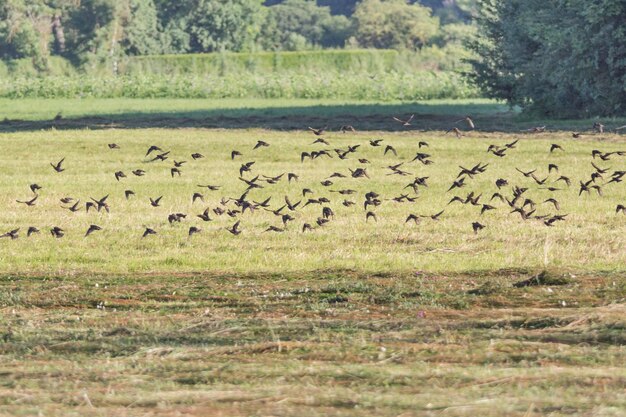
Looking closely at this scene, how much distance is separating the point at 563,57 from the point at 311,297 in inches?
1415

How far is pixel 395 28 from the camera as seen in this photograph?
14762 centimetres

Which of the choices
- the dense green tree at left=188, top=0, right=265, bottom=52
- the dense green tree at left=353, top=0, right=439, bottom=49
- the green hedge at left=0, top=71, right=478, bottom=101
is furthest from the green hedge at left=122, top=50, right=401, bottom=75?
the dense green tree at left=353, top=0, right=439, bottom=49

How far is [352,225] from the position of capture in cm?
2372

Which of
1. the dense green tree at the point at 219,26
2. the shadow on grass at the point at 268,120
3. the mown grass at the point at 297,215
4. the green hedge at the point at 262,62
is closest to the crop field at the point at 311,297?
the mown grass at the point at 297,215

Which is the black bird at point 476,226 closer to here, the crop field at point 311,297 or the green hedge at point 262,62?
the crop field at point 311,297

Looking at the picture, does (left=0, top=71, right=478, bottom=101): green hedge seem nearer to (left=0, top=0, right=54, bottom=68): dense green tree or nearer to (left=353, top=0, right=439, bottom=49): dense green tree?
(left=0, top=0, right=54, bottom=68): dense green tree

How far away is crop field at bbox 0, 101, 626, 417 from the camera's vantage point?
848 centimetres

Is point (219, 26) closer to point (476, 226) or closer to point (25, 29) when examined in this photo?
point (25, 29)

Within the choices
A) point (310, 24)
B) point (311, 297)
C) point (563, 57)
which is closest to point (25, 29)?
point (310, 24)

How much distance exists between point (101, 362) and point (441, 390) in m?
2.87

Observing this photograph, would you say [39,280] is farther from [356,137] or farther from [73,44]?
[73,44]

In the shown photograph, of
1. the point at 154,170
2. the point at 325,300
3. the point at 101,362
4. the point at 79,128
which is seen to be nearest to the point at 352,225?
the point at 325,300

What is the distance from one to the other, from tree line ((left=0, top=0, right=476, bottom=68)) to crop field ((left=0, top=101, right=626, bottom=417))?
76943 mm

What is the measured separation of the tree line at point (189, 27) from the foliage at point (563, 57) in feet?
180
